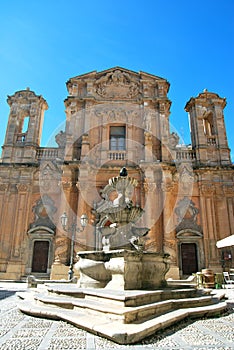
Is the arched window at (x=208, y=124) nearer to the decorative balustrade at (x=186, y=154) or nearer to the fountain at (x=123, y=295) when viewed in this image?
the decorative balustrade at (x=186, y=154)

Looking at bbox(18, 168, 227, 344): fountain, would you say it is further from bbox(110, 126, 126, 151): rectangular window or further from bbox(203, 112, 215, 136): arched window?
bbox(203, 112, 215, 136): arched window

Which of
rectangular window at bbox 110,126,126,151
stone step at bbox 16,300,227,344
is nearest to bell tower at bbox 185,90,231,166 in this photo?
rectangular window at bbox 110,126,126,151

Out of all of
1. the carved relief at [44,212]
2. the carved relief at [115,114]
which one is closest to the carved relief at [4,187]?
the carved relief at [44,212]

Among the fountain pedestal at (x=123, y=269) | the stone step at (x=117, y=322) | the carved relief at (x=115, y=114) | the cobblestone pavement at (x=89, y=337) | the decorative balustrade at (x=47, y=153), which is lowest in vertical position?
the cobblestone pavement at (x=89, y=337)

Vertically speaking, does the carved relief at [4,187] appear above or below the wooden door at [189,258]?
above

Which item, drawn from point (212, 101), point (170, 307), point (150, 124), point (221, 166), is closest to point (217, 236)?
point (221, 166)

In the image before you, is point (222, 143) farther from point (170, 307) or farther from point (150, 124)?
point (170, 307)

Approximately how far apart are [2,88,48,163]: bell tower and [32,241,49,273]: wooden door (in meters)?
5.38

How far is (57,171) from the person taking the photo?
16234 millimetres

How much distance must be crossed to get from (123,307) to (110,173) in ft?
41.1

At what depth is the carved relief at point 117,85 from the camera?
1916 centimetres

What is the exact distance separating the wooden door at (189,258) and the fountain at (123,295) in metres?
8.78

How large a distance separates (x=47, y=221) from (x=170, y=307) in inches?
466

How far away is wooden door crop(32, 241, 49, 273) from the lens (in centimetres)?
1458
